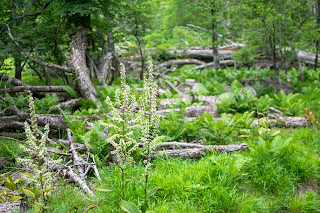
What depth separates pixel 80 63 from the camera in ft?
23.6

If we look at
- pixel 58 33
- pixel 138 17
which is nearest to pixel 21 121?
pixel 58 33

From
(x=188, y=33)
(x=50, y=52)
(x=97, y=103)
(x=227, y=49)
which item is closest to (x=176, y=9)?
(x=188, y=33)

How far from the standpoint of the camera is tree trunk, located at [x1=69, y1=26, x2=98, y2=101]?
7168 mm

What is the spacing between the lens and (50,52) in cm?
820

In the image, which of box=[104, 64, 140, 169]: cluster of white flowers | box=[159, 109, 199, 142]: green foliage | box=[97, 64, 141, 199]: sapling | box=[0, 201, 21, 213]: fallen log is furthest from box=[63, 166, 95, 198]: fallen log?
box=[159, 109, 199, 142]: green foliage

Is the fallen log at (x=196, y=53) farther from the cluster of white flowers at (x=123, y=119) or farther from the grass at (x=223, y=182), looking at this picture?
the cluster of white flowers at (x=123, y=119)

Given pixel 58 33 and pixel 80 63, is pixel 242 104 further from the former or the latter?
pixel 58 33

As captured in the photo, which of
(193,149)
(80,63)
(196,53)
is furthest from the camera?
(196,53)

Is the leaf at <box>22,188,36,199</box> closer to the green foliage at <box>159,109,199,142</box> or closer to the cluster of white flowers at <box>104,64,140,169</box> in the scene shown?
the cluster of white flowers at <box>104,64,140,169</box>

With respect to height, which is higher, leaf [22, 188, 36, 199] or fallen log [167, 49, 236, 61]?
fallen log [167, 49, 236, 61]

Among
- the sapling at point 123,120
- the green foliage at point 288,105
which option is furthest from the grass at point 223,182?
the green foliage at point 288,105

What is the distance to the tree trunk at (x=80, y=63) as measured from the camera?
23.5ft

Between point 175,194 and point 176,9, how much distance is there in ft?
73.6

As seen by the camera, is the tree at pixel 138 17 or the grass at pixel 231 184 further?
the tree at pixel 138 17
